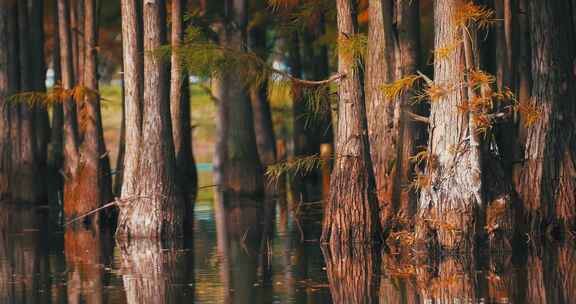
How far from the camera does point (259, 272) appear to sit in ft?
52.1

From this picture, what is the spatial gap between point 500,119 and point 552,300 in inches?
226

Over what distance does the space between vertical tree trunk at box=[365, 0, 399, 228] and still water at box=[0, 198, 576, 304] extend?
1.33 metres

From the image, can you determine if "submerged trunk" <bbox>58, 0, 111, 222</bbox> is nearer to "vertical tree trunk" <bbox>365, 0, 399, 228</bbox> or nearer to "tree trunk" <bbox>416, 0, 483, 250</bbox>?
"vertical tree trunk" <bbox>365, 0, 399, 228</bbox>

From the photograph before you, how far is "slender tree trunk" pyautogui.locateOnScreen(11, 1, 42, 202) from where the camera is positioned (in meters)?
28.0

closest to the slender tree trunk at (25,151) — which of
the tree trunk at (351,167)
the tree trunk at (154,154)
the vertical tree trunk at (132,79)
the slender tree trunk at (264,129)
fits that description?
the vertical tree trunk at (132,79)

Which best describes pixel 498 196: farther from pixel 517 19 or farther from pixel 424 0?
pixel 424 0

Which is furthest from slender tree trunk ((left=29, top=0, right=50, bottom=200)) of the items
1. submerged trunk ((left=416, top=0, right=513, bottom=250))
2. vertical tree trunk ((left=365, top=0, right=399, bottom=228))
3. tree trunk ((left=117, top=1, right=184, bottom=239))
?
submerged trunk ((left=416, top=0, right=513, bottom=250))

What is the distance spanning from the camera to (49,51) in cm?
4025

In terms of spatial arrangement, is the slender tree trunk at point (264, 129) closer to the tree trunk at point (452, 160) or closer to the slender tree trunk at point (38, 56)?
the slender tree trunk at point (38, 56)

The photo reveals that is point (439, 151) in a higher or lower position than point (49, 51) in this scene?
lower

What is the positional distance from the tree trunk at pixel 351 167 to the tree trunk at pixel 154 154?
9.28 feet

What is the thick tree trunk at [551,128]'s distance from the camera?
59.6ft

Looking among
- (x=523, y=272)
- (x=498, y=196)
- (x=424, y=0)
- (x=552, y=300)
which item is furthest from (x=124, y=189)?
(x=424, y=0)

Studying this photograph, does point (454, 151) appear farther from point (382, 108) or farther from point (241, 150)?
point (241, 150)
